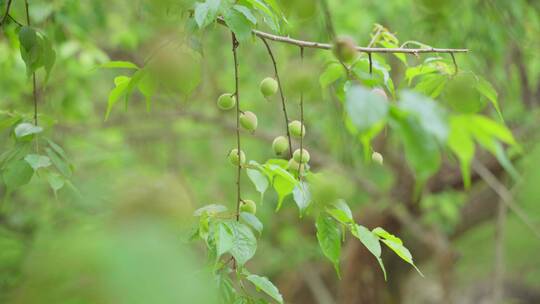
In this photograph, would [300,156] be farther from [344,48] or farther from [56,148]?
[56,148]

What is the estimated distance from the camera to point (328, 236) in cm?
96

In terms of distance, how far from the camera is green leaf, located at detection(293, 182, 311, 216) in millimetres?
924

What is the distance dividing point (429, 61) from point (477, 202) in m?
3.18

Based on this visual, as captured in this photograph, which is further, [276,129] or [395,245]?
[276,129]

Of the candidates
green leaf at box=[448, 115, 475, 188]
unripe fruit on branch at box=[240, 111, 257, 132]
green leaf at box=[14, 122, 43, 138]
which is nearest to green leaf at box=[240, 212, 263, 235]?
unripe fruit on branch at box=[240, 111, 257, 132]

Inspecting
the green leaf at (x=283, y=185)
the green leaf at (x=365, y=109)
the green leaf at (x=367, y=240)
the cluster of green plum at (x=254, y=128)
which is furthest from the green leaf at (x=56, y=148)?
the green leaf at (x=365, y=109)

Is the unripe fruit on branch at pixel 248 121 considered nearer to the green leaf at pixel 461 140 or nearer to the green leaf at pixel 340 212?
the green leaf at pixel 340 212

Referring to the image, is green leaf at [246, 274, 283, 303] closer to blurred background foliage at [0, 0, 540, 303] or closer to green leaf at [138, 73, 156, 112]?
blurred background foliage at [0, 0, 540, 303]

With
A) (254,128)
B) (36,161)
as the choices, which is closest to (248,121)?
(254,128)

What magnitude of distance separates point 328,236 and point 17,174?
19.0 inches

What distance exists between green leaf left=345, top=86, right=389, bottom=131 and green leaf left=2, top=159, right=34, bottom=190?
0.59 m

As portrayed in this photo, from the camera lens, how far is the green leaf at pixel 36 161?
3.20ft

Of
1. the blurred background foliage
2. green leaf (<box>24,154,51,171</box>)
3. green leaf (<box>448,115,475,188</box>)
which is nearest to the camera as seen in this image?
green leaf (<box>448,115,475,188</box>)

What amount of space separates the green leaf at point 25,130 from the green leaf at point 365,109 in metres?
0.60
